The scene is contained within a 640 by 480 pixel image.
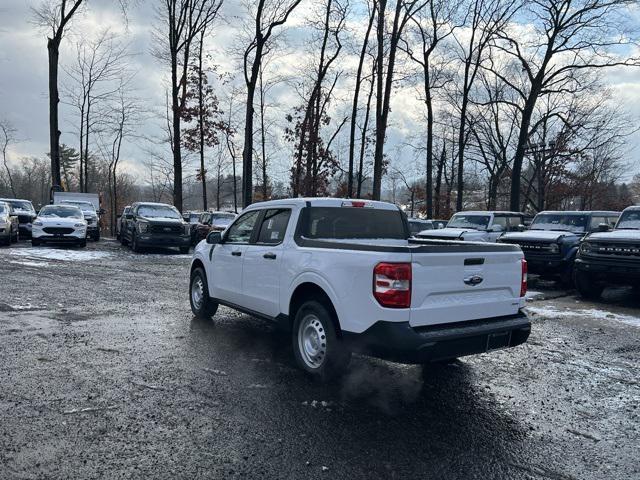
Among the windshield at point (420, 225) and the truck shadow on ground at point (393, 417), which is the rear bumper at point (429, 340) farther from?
the windshield at point (420, 225)

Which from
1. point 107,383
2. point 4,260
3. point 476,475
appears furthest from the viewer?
point 4,260

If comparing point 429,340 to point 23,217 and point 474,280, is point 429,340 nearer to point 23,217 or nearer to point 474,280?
point 474,280

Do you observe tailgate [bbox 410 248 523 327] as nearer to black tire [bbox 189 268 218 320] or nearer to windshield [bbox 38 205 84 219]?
black tire [bbox 189 268 218 320]

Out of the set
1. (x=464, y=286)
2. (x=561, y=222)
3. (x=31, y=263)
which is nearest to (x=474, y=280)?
(x=464, y=286)

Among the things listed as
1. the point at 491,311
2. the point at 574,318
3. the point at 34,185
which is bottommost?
the point at 574,318

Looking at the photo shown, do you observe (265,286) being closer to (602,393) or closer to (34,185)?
(602,393)

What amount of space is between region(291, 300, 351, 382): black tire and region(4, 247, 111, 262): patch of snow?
1216 centimetres

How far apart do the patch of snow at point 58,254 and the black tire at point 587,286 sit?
13598mm

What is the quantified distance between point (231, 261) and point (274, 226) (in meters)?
1.08

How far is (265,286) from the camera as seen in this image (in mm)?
5766

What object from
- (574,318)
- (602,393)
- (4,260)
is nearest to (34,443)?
(602,393)

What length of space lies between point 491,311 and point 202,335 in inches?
152

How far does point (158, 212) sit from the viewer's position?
19.8 metres

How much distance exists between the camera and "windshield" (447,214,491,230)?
53.5 feet
